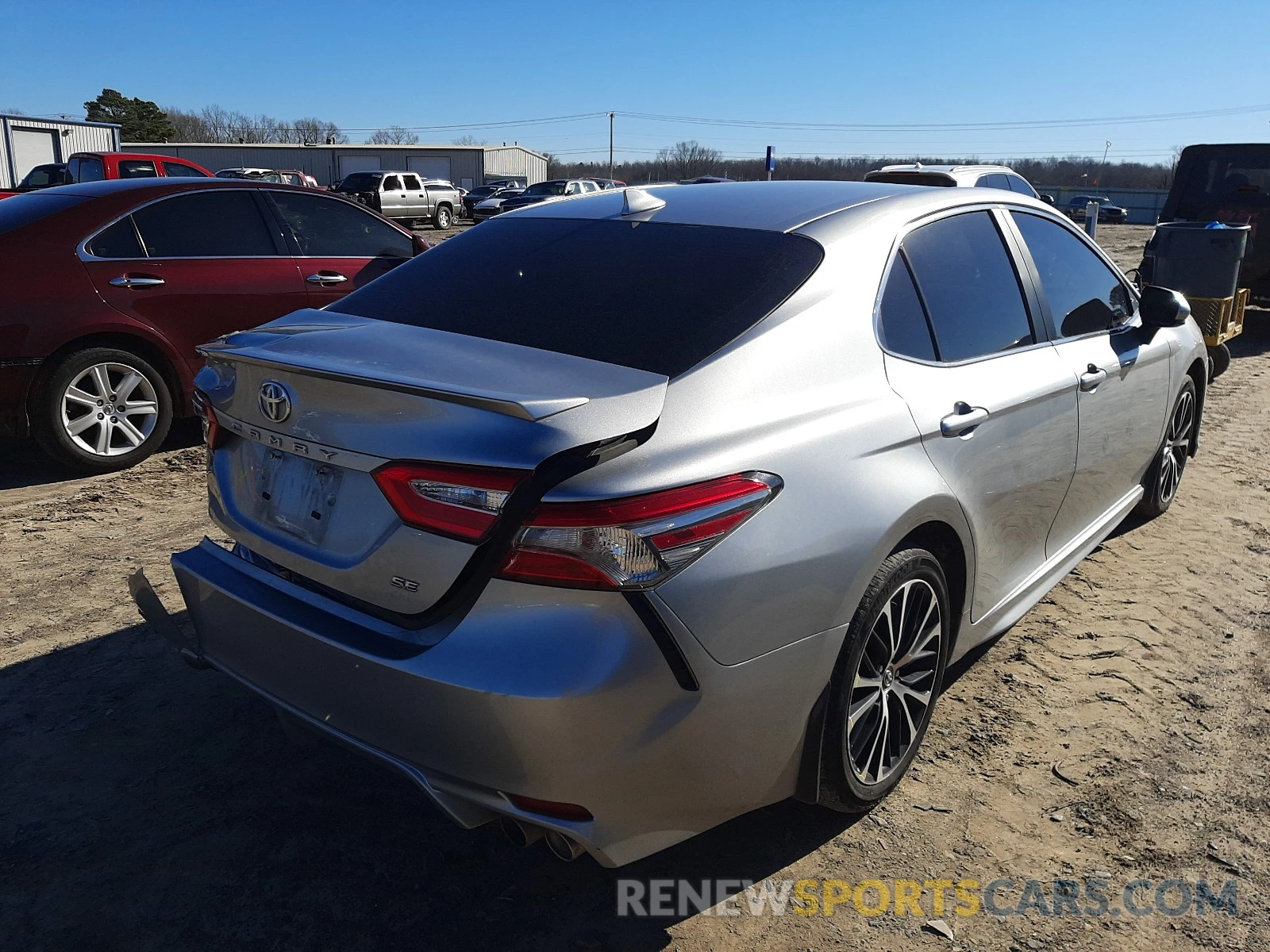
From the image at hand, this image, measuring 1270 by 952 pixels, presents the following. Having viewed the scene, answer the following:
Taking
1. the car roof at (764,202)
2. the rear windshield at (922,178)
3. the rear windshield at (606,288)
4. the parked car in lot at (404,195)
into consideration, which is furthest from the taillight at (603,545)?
the parked car in lot at (404,195)

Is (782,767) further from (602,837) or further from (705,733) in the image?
(602,837)

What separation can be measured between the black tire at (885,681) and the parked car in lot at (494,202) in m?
26.5

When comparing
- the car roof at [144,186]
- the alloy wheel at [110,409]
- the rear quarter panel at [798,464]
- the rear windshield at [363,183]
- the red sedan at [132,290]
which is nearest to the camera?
the rear quarter panel at [798,464]

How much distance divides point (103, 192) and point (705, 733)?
5.60 meters

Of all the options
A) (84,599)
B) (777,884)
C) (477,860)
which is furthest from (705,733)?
(84,599)

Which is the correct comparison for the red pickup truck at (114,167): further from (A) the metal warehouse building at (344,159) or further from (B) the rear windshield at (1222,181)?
(A) the metal warehouse building at (344,159)

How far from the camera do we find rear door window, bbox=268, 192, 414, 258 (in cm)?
675

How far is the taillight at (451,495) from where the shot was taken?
2002mm

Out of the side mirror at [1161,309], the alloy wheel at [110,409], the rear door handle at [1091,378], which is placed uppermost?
the side mirror at [1161,309]

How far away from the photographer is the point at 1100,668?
12.3ft

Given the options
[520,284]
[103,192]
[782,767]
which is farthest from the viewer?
[103,192]

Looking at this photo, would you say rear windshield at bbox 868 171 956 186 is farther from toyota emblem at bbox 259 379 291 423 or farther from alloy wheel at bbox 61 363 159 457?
toyota emblem at bbox 259 379 291 423

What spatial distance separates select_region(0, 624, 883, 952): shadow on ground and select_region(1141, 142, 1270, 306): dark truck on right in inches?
451

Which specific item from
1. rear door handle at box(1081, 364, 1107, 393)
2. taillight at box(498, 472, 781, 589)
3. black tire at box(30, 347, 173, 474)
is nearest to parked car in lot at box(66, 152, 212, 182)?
black tire at box(30, 347, 173, 474)
